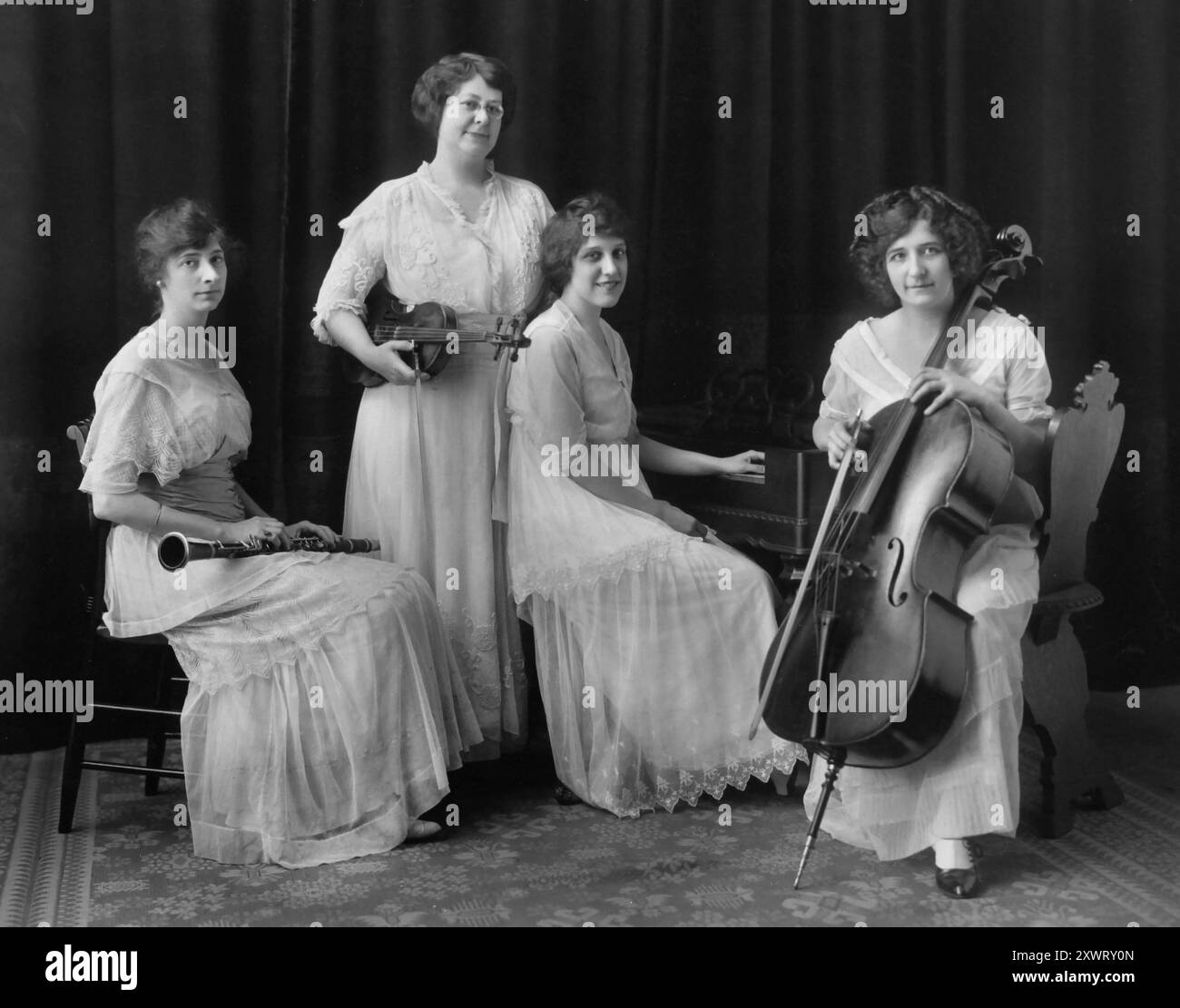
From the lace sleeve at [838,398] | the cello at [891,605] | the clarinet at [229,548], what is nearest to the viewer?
the cello at [891,605]

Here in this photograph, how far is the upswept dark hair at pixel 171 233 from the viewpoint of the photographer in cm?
327

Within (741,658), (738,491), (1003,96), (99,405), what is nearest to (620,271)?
(738,491)

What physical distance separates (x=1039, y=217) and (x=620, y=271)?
1814mm

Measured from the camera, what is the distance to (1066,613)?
333 cm

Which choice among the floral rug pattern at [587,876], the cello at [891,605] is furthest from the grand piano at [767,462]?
the floral rug pattern at [587,876]

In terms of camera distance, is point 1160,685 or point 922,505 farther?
point 1160,685

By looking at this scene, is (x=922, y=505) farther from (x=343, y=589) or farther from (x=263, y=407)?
(x=263, y=407)

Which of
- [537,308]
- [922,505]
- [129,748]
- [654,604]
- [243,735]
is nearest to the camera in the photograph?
[922,505]

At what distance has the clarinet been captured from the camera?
301cm

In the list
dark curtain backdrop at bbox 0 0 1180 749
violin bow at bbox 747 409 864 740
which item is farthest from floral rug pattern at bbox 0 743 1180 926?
dark curtain backdrop at bbox 0 0 1180 749

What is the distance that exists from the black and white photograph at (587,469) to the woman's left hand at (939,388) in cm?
2

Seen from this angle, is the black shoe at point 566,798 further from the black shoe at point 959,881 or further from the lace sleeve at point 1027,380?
the lace sleeve at point 1027,380

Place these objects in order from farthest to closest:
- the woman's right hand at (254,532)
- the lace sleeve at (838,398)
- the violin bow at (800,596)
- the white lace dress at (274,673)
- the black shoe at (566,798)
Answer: the black shoe at (566,798) → the lace sleeve at (838,398) → the woman's right hand at (254,532) → the white lace dress at (274,673) → the violin bow at (800,596)
